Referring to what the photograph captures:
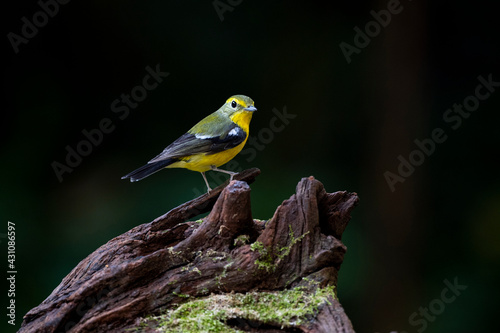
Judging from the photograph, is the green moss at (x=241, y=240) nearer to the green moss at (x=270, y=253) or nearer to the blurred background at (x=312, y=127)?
the green moss at (x=270, y=253)

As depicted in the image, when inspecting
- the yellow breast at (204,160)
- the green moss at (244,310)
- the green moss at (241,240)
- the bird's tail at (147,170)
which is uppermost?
the bird's tail at (147,170)

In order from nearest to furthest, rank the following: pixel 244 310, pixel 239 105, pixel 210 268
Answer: pixel 244 310 → pixel 210 268 → pixel 239 105

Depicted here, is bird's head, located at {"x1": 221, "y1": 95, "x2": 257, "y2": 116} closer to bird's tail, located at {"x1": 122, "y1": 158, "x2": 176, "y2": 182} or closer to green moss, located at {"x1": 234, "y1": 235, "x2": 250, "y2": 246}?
bird's tail, located at {"x1": 122, "y1": 158, "x2": 176, "y2": 182}

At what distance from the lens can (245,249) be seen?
9.05 ft

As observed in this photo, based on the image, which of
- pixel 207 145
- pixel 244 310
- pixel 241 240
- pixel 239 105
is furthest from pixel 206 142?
pixel 244 310

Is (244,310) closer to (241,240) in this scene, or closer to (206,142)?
(241,240)

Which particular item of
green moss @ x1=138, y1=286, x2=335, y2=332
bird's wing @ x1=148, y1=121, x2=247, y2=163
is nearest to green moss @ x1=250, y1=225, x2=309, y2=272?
green moss @ x1=138, y1=286, x2=335, y2=332

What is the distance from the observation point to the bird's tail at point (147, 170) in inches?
138

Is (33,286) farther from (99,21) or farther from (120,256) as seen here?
(99,21)

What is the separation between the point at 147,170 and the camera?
11.6 feet

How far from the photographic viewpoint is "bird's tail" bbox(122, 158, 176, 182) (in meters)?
3.50

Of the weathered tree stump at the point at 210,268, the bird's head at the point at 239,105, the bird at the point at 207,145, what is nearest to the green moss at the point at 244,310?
the weathered tree stump at the point at 210,268

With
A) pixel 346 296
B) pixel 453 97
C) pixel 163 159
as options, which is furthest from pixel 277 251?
pixel 453 97

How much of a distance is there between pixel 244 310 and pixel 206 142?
1.37 metres
